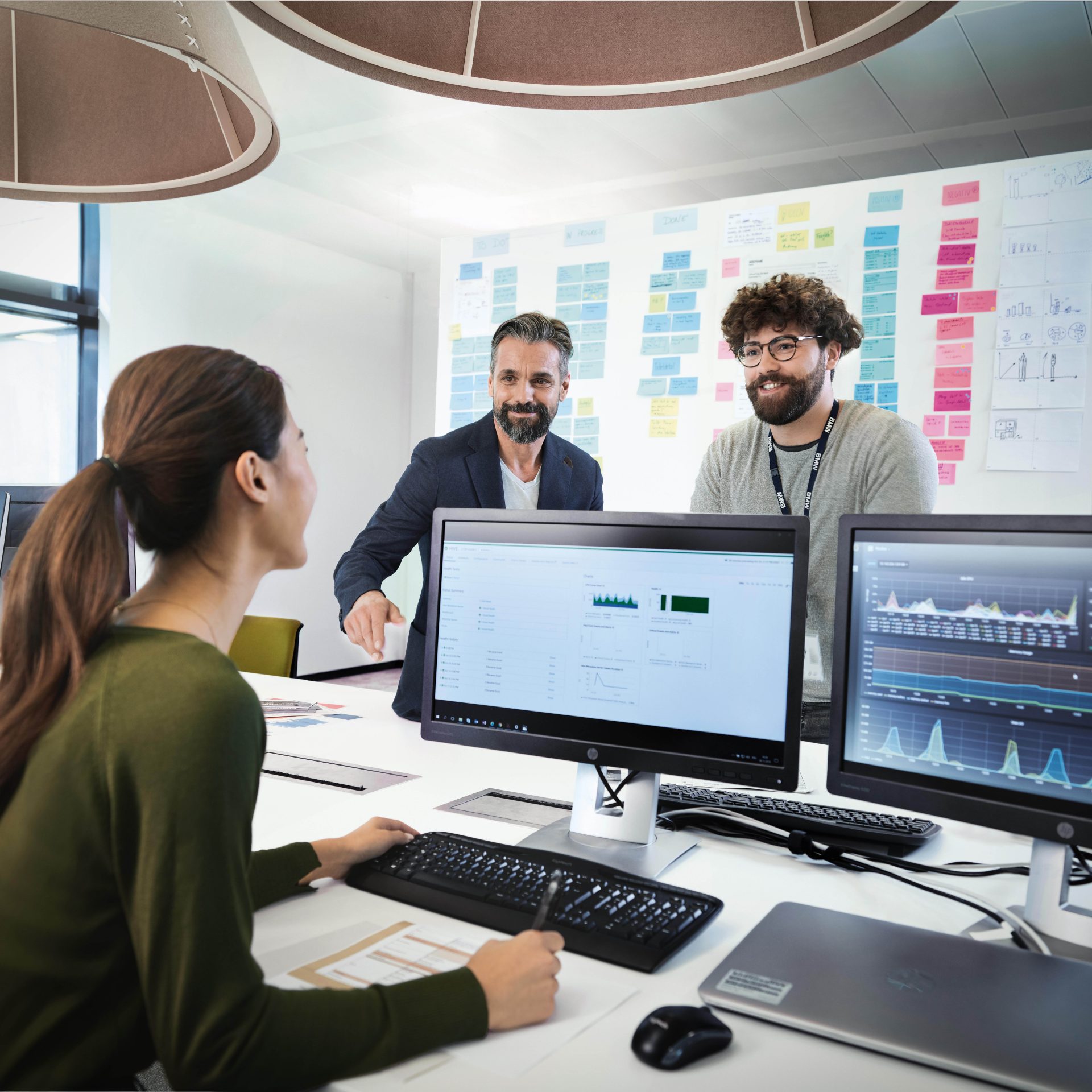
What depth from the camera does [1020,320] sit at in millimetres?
3326

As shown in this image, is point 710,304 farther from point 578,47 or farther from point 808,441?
point 578,47

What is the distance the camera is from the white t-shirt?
8.00ft

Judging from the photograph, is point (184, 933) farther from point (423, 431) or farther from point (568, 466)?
point (423, 431)

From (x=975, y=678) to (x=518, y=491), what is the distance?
1541mm

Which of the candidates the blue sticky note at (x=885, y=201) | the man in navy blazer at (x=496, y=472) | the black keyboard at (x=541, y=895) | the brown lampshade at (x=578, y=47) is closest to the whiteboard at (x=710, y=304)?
the blue sticky note at (x=885, y=201)

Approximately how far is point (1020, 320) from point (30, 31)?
313 cm

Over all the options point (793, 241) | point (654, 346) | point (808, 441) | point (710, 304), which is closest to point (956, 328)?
point (793, 241)

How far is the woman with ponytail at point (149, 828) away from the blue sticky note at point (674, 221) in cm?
342

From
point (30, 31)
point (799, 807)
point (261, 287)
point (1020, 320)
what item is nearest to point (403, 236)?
point (261, 287)

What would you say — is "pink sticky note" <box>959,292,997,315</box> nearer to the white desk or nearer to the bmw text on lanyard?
the bmw text on lanyard

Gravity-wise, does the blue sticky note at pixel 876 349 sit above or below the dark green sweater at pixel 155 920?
above

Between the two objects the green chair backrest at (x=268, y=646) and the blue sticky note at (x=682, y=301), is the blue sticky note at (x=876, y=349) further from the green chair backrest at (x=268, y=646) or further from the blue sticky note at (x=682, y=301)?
the green chair backrest at (x=268, y=646)

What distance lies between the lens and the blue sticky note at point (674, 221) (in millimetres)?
3992

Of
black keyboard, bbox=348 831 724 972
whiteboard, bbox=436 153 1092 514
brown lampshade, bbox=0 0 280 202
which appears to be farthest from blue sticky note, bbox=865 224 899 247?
black keyboard, bbox=348 831 724 972
